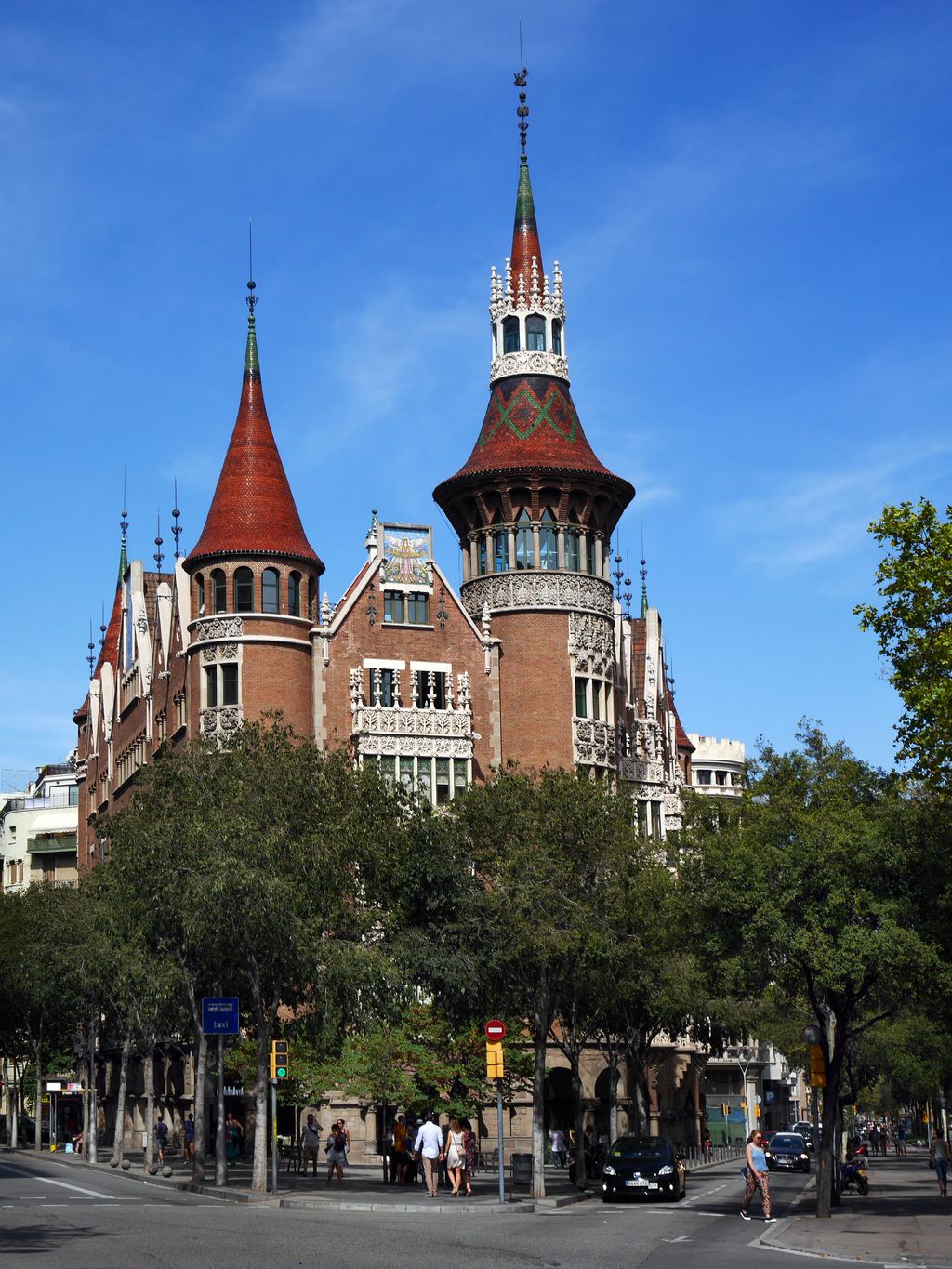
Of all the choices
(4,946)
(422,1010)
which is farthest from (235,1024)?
(4,946)

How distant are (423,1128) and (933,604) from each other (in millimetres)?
16325

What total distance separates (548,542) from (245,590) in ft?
40.0

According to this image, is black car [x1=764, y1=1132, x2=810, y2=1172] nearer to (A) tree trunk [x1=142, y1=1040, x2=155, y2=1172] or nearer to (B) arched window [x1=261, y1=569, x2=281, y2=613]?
(A) tree trunk [x1=142, y1=1040, x2=155, y2=1172]

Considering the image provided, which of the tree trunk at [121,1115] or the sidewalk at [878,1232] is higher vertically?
the tree trunk at [121,1115]

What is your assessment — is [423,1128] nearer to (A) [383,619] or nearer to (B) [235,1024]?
(B) [235,1024]

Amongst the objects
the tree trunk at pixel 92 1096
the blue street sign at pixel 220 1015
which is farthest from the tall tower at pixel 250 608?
the blue street sign at pixel 220 1015

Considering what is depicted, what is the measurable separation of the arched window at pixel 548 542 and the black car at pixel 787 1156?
23128mm

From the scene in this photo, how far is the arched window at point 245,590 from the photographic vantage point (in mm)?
66188

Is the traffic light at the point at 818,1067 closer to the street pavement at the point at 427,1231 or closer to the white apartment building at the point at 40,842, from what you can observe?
the street pavement at the point at 427,1231

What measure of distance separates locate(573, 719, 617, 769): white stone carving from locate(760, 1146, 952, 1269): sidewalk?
23730 millimetres

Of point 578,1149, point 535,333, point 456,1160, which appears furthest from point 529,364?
point 456,1160

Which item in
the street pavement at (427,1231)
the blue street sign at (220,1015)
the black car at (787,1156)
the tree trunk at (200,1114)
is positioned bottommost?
the black car at (787,1156)

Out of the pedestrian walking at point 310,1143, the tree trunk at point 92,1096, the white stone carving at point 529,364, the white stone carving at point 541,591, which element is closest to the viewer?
the pedestrian walking at point 310,1143

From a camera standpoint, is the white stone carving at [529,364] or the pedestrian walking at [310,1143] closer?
the pedestrian walking at [310,1143]
